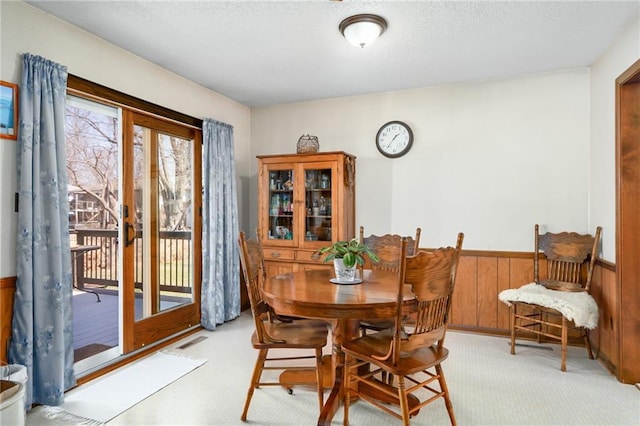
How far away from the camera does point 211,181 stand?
3.91m


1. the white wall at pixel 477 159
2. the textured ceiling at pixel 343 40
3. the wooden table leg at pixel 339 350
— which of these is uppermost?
the textured ceiling at pixel 343 40

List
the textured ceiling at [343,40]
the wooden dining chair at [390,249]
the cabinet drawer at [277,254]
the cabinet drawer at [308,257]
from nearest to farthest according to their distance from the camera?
the textured ceiling at [343,40] → the wooden dining chair at [390,249] → the cabinet drawer at [308,257] → the cabinet drawer at [277,254]

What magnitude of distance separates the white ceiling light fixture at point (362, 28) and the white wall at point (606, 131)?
173cm

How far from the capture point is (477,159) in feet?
12.5

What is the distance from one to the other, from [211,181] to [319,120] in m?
1.50

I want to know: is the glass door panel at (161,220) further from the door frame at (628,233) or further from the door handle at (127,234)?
the door frame at (628,233)

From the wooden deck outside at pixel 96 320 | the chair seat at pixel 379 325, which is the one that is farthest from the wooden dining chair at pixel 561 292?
the wooden deck outside at pixel 96 320

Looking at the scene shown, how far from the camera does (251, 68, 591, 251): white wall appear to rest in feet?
11.6

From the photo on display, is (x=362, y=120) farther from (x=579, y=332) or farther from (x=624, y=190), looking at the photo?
(x=579, y=332)

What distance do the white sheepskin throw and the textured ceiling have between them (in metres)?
2.00

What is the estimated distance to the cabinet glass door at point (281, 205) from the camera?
13.8 feet

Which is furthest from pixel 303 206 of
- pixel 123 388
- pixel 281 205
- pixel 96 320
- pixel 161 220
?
pixel 96 320

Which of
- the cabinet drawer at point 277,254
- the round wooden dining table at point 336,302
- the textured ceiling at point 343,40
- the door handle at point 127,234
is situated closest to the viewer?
the round wooden dining table at point 336,302

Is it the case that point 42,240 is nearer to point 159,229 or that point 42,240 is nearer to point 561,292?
point 159,229
